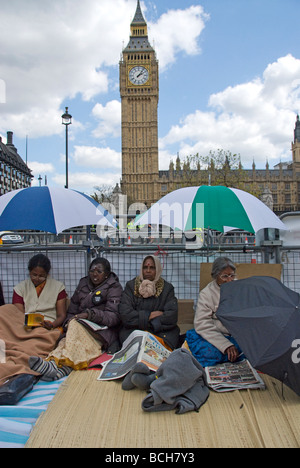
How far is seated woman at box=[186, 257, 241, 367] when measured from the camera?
3.40 m

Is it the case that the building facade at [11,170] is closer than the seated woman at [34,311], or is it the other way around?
the seated woman at [34,311]

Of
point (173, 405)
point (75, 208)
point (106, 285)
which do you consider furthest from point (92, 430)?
point (75, 208)

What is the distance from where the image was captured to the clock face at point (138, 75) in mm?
74062

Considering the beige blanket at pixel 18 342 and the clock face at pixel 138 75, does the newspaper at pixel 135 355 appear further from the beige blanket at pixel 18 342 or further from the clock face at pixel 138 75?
the clock face at pixel 138 75

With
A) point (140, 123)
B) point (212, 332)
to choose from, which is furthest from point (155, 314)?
point (140, 123)

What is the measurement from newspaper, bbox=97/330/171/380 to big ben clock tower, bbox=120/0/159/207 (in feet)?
227

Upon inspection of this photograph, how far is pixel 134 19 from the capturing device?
81438 millimetres

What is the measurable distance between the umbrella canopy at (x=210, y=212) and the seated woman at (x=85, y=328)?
0.96 m

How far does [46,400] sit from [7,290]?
2.36 m

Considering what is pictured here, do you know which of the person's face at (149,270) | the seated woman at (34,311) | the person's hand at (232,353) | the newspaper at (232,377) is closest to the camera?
the newspaper at (232,377)

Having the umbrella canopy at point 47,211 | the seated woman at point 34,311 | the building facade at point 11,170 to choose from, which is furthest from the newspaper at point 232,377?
the building facade at point 11,170

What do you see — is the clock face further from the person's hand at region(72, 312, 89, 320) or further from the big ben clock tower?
the person's hand at region(72, 312, 89, 320)

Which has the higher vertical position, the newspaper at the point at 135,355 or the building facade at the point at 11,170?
the building facade at the point at 11,170

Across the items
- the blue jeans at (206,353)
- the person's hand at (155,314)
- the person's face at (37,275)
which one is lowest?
the blue jeans at (206,353)
